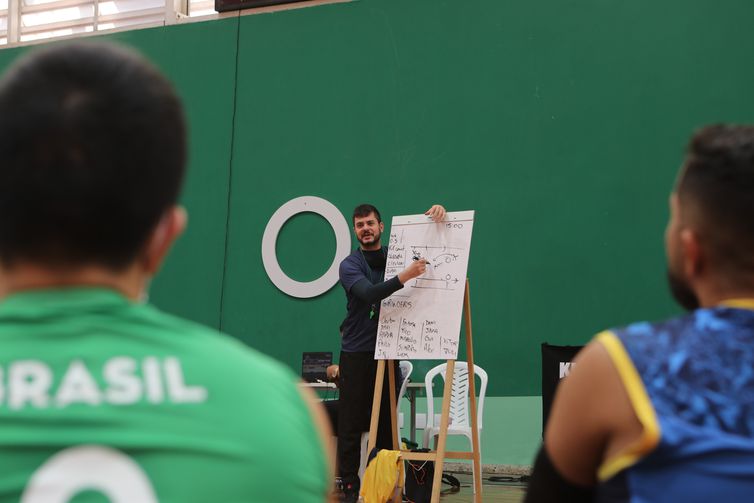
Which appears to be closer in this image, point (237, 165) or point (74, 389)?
point (74, 389)

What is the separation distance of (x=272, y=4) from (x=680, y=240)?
772 centimetres

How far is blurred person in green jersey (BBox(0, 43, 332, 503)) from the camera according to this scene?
741mm

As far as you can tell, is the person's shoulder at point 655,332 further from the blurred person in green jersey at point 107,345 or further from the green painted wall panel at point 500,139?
the green painted wall panel at point 500,139

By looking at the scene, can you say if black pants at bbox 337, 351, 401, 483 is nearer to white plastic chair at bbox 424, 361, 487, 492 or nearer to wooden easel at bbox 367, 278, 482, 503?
wooden easel at bbox 367, 278, 482, 503

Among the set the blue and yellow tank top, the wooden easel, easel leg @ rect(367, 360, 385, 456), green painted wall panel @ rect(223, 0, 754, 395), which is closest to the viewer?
the blue and yellow tank top

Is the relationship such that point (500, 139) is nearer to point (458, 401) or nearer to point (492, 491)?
point (458, 401)

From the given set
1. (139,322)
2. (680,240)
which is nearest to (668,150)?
(680,240)

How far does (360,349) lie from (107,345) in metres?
4.83

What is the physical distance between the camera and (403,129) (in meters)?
Result: 7.84

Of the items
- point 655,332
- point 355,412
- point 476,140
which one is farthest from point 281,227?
point 655,332

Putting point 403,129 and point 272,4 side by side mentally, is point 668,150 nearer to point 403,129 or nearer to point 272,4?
point 403,129

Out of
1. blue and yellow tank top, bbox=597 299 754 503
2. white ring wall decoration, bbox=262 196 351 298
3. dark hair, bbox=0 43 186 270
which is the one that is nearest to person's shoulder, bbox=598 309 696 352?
blue and yellow tank top, bbox=597 299 754 503

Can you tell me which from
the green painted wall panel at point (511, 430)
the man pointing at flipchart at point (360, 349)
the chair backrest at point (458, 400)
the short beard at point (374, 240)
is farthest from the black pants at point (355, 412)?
the green painted wall panel at point (511, 430)

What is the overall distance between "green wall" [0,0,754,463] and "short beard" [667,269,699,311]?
19.4 ft
